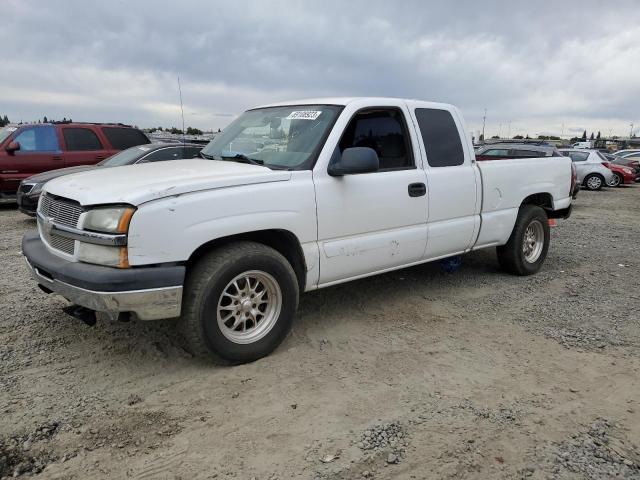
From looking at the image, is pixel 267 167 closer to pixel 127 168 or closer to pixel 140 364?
pixel 127 168

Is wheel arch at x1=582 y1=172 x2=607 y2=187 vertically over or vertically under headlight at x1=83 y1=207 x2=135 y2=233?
under

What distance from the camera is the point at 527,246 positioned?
20.3ft

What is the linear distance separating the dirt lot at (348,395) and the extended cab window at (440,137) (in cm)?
142

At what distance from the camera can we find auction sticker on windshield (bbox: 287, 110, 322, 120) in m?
4.20

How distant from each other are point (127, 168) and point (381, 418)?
2.76 meters

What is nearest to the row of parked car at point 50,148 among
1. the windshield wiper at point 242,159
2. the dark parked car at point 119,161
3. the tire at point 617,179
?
the dark parked car at point 119,161

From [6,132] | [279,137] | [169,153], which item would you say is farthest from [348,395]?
[6,132]

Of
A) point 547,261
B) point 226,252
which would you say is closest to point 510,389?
point 226,252

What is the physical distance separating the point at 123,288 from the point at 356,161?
1.84 m

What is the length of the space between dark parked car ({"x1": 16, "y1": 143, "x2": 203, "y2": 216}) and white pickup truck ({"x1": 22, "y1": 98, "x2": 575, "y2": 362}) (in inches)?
185

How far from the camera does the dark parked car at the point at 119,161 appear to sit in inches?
342

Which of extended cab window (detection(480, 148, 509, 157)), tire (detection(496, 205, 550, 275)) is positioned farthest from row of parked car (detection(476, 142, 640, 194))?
tire (detection(496, 205, 550, 275))

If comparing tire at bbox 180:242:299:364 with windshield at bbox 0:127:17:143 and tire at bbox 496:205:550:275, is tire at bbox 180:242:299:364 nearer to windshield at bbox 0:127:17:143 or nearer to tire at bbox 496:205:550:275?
tire at bbox 496:205:550:275

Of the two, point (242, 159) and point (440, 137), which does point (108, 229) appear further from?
point (440, 137)
